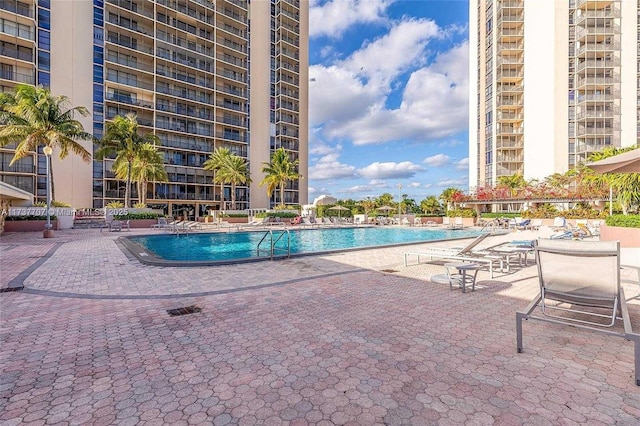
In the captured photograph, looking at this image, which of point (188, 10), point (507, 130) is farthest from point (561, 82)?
point (188, 10)

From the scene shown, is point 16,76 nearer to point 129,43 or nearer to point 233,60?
point 129,43

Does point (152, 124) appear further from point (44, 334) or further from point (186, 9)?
point (44, 334)

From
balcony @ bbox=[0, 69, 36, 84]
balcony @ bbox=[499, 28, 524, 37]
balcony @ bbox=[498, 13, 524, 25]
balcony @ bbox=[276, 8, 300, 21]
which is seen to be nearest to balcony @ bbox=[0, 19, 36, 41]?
balcony @ bbox=[0, 69, 36, 84]

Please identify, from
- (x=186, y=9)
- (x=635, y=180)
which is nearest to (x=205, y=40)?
(x=186, y=9)

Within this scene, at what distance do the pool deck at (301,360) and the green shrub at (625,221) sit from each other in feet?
26.6

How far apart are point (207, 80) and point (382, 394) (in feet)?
158

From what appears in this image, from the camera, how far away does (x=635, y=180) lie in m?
14.1

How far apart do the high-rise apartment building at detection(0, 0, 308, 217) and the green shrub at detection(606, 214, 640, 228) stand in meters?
35.9

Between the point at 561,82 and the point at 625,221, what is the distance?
44.3 meters

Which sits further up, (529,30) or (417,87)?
(529,30)

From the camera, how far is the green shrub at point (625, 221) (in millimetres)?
10820

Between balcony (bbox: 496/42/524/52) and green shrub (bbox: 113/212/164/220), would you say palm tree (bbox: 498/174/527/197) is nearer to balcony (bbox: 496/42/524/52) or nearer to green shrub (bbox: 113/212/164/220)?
balcony (bbox: 496/42/524/52)

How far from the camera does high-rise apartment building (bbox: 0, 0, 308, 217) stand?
3256cm

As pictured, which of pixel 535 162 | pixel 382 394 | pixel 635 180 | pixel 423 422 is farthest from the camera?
pixel 535 162
